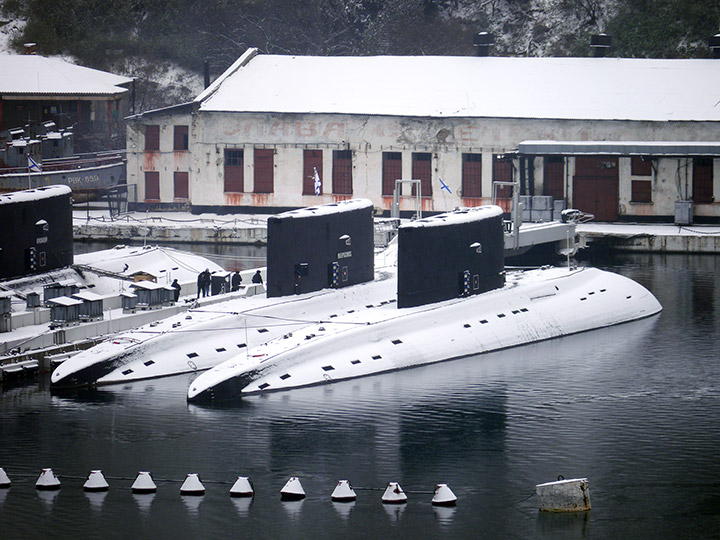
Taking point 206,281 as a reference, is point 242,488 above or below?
below

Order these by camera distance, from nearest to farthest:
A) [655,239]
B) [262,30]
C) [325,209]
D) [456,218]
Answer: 1. [456,218]
2. [325,209]
3. [655,239]
4. [262,30]

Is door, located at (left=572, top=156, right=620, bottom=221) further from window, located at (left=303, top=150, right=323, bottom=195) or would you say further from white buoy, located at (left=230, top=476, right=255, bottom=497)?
white buoy, located at (left=230, top=476, right=255, bottom=497)

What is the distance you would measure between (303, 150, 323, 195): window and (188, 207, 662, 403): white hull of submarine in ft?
76.1

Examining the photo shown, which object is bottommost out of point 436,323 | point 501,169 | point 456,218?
point 436,323

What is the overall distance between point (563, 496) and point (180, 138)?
4913cm

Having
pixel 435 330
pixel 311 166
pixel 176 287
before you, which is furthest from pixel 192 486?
pixel 311 166

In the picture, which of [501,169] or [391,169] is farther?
[391,169]

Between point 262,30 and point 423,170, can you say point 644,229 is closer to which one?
point 423,170

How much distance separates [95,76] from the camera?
274 ft

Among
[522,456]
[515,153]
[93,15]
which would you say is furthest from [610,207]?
[93,15]

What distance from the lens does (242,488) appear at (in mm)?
29422

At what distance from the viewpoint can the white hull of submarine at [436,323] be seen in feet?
125

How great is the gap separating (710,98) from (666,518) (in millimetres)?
43691

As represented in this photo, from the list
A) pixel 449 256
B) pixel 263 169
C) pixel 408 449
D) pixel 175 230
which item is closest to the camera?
pixel 408 449
